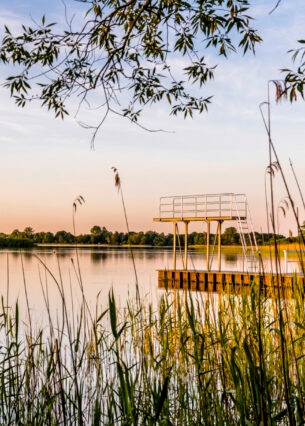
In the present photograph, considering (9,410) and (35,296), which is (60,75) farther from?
(35,296)

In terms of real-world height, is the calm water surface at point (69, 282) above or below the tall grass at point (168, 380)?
below

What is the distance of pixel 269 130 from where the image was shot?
1857 mm

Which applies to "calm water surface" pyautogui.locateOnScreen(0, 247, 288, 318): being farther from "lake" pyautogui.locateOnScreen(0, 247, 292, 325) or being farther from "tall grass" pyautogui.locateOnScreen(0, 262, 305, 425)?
"tall grass" pyautogui.locateOnScreen(0, 262, 305, 425)

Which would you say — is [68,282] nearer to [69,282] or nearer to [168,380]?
[69,282]

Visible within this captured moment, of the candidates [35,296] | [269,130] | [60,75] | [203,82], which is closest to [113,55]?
[60,75]

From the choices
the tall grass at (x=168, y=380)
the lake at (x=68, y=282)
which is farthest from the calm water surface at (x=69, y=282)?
the tall grass at (x=168, y=380)

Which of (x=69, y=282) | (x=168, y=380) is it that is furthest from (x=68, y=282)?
(x=168, y=380)

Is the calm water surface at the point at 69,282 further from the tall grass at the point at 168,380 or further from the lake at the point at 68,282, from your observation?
the tall grass at the point at 168,380

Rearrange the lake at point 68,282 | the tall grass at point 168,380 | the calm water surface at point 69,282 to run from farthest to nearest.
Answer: the calm water surface at point 69,282
the lake at point 68,282
the tall grass at point 168,380

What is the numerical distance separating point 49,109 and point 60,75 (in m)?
0.46

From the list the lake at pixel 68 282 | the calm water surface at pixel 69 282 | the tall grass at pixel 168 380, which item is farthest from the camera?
the calm water surface at pixel 69 282

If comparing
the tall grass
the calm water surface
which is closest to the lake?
the calm water surface

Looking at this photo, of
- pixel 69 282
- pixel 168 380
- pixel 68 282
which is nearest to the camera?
pixel 168 380

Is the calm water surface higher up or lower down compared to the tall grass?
lower down
